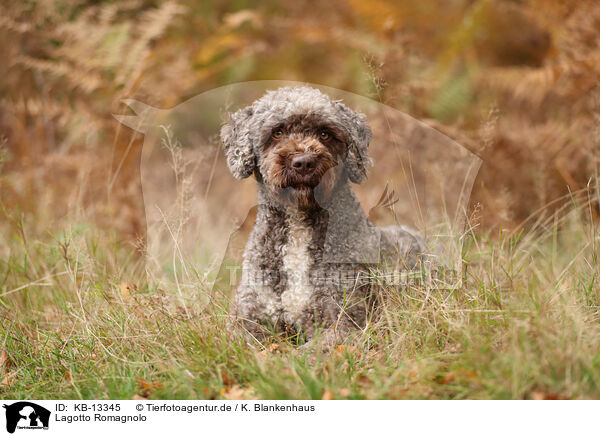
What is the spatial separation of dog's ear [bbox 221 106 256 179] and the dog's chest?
1.37ft

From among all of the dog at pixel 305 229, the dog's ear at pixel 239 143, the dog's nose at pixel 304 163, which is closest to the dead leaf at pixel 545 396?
the dog at pixel 305 229

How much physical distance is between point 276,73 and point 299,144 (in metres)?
4.80

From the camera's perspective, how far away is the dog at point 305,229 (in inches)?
137

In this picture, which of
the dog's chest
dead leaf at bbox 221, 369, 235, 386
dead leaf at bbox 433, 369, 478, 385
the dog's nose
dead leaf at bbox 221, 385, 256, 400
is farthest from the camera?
the dog's chest

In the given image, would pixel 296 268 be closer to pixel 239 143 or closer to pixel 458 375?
pixel 239 143

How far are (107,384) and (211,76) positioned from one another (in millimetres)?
5087

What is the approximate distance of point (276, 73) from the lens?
791 centimetres

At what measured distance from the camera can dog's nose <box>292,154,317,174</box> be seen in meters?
3.28

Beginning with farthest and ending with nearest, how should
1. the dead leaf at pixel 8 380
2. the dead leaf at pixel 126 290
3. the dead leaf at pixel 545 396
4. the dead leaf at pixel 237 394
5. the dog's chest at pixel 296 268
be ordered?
1. the dead leaf at pixel 126 290
2. the dog's chest at pixel 296 268
3. the dead leaf at pixel 8 380
4. the dead leaf at pixel 237 394
5. the dead leaf at pixel 545 396

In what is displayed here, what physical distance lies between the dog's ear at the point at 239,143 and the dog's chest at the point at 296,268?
0.42m

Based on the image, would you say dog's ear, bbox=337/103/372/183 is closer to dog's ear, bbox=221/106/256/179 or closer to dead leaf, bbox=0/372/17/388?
dog's ear, bbox=221/106/256/179

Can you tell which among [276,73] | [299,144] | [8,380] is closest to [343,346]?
[299,144]
